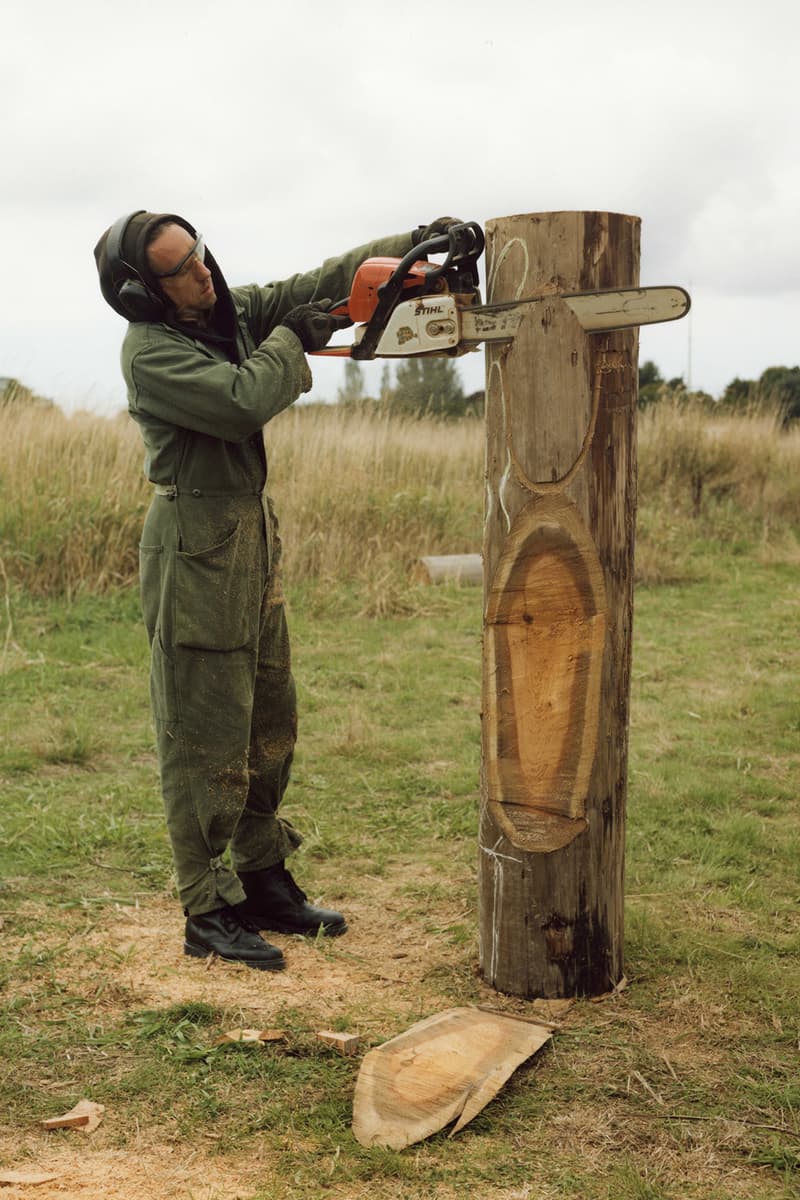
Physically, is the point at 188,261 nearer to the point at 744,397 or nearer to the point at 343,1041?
the point at 343,1041

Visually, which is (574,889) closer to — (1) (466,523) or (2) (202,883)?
(2) (202,883)

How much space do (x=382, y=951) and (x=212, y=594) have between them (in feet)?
3.54

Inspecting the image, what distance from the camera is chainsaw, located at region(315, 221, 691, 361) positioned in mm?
2463

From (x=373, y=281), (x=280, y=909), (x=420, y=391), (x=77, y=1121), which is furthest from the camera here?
(x=420, y=391)

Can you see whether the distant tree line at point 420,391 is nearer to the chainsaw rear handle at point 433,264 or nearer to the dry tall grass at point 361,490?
the dry tall grass at point 361,490

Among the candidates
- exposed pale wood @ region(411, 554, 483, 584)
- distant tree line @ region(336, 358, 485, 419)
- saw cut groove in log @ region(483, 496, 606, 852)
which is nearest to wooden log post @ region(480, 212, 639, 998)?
saw cut groove in log @ region(483, 496, 606, 852)

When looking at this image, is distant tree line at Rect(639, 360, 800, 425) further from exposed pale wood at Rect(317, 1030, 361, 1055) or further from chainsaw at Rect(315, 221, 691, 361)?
exposed pale wood at Rect(317, 1030, 361, 1055)

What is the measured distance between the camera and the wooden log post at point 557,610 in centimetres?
253

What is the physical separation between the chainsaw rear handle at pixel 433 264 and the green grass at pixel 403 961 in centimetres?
161

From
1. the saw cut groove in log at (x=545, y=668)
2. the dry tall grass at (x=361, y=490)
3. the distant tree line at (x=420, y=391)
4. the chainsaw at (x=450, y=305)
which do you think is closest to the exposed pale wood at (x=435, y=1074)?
the saw cut groove in log at (x=545, y=668)

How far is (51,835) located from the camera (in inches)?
155

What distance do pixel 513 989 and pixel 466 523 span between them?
680 centimetres

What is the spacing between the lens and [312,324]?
9.56 feet

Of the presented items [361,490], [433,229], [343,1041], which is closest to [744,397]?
[361,490]
